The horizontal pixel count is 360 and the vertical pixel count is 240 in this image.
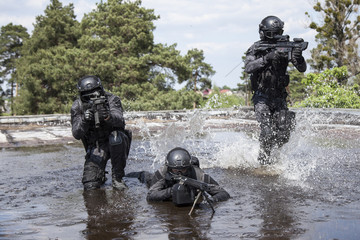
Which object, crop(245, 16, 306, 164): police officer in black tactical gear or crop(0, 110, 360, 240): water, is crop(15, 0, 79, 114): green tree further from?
crop(245, 16, 306, 164): police officer in black tactical gear

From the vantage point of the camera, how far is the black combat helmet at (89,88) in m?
5.56

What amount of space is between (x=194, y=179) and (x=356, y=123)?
10.2m

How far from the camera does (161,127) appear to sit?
1540 centimetres

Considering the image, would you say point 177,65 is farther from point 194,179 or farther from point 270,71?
point 194,179

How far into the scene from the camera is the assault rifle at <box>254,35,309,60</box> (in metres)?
6.26

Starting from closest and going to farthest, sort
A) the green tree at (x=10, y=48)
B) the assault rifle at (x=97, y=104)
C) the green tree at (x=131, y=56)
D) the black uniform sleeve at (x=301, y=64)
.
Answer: the assault rifle at (x=97, y=104) < the black uniform sleeve at (x=301, y=64) < the green tree at (x=131, y=56) < the green tree at (x=10, y=48)

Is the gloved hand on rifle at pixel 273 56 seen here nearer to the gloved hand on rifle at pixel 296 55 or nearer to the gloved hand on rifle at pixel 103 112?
the gloved hand on rifle at pixel 296 55

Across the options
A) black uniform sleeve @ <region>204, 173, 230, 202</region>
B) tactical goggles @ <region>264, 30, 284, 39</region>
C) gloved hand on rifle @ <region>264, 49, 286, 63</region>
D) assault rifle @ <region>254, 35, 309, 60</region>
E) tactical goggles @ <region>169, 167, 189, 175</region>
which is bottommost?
black uniform sleeve @ <region>204, 173, 230, 202</region>

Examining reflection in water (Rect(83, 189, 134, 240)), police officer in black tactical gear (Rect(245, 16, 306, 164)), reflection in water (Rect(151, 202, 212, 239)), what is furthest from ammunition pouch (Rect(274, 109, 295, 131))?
reflection in water (Rect(83, 189, 134, 240))

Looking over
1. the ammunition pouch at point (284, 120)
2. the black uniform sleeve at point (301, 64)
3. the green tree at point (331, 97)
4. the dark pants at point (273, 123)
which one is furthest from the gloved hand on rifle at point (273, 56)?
the green tree at point (331, 97)

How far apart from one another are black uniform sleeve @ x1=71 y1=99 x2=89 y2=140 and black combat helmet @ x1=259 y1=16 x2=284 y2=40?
2883 mm

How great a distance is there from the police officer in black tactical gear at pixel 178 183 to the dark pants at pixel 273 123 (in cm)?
181

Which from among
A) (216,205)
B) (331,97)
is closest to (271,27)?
(216,205)

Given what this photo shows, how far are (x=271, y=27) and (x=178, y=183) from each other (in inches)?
120
